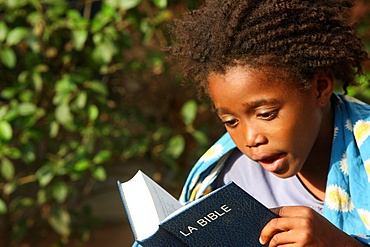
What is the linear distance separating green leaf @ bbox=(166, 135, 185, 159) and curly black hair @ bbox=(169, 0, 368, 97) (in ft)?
5.09

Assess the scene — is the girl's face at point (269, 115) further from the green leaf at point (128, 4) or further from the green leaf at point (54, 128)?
the green leaf at point (54, 128)

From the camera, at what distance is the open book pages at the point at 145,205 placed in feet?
6.61

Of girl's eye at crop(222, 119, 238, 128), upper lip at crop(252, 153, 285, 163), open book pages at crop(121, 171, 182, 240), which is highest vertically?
girl's eye at crop(222, 119, 238, 128)

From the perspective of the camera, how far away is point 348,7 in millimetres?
2396

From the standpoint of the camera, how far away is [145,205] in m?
2.07

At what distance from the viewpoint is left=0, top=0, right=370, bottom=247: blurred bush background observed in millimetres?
3703

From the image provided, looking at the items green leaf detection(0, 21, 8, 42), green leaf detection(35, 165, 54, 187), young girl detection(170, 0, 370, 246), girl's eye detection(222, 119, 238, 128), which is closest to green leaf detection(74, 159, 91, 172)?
green leaf detection(35, 165, 54, 187)

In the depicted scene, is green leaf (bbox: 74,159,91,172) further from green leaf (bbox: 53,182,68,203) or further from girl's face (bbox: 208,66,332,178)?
girl's face (bbox: 208,66,332,178)

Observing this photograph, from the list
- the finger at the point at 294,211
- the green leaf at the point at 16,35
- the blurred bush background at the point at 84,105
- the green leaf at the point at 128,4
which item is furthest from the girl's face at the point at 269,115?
the green leaf at the point at 16,35

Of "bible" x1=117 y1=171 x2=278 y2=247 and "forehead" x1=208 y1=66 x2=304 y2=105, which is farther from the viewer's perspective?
"forehead" x1=208 y1=66 x2=304 y2=105

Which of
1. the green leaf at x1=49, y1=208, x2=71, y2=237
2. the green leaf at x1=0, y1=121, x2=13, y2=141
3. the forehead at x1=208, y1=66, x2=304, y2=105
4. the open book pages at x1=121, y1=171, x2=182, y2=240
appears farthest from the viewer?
the green leaf at x1=49, y1=208, x2=71, y2=237

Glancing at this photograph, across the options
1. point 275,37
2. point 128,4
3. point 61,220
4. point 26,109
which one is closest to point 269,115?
point 275,37

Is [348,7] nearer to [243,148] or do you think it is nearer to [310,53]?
[310,53]

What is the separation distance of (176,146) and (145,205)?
1.81 metres
